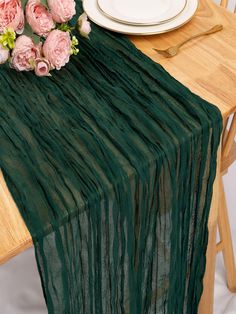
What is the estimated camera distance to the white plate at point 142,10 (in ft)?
3.71

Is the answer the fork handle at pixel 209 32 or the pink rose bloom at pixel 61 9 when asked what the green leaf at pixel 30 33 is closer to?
the pink rose bloom at pixel 61 9

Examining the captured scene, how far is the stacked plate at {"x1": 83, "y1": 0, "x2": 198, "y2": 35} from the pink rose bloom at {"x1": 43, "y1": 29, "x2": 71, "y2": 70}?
6.5 inches

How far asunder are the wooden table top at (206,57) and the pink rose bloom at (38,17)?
0.75 ft

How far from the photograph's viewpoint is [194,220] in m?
1.15

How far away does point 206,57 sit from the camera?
1080mm

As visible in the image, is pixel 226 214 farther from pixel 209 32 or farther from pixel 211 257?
pixel 209 32

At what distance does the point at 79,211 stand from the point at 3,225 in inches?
4.6

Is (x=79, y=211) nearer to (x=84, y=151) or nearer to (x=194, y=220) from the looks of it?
(x=84, y=151)

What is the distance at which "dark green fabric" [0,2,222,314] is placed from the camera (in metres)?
0.84

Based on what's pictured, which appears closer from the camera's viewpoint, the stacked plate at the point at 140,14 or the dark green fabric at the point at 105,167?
the dark green fabric at the point at 105,167

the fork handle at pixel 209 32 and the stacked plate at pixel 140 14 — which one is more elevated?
the stacked plate at pixel 140 14

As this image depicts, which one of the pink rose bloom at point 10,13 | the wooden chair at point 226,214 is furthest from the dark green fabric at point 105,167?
the wooden chair at point 226,214

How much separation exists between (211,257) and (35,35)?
2.31 ft

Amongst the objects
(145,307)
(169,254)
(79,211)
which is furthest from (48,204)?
(145,307)
